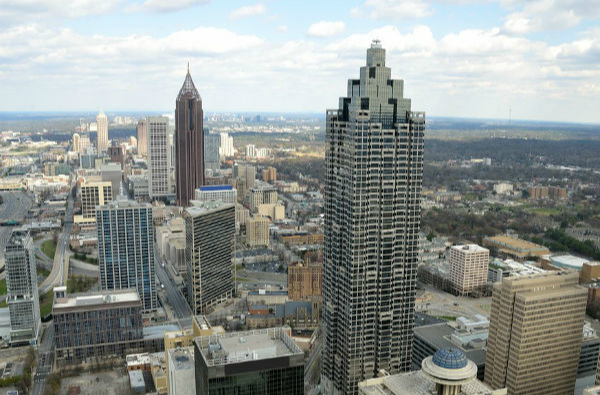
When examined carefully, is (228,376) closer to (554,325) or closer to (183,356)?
(183,356)

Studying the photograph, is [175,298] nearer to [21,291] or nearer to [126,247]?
[126,247]

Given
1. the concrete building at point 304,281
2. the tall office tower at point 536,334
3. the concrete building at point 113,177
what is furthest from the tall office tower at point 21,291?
the concrete building at point 113,177

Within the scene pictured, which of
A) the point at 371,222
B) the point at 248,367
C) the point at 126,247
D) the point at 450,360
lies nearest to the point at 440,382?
the point at 450,360

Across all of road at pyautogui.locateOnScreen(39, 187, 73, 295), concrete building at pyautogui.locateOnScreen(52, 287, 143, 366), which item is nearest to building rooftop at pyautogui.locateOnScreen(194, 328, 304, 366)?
concrete building at pyautogui.locateOnScreen(52, 287, 143, 366)

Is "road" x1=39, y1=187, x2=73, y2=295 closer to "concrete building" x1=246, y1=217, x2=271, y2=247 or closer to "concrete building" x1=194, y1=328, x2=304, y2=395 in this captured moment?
"concrete building" x1=246, y1=217, x2=271, y2=247

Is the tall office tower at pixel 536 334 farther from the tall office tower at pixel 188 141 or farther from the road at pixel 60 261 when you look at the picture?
the tall office tower at pixel 188 141
